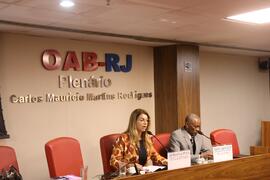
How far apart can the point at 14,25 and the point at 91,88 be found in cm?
155

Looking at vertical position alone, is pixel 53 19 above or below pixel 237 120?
above

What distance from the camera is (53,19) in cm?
382

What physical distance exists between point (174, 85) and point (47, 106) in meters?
1.90

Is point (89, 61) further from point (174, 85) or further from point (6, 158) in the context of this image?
point (6, 158)

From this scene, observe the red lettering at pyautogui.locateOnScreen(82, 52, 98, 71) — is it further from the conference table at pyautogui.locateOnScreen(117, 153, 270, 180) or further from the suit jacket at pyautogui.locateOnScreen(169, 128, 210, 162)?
the conference table at pyautogui.locateOnScreen(117, 153, 270, 180)

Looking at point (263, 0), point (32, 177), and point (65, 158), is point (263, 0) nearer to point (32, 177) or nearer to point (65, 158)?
point (65, 158)

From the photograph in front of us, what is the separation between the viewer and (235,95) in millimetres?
7566

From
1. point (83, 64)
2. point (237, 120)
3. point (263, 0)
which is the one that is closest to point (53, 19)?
point (83, 64)

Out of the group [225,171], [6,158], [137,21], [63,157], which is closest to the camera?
[225,171]

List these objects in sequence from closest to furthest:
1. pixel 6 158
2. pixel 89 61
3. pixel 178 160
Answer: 1. pixel 178 160
2. pixel 6 158
3. pixel 89 61

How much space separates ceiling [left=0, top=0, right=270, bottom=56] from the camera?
10.8 ft

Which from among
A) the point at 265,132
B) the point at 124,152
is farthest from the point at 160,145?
the point at 265,132

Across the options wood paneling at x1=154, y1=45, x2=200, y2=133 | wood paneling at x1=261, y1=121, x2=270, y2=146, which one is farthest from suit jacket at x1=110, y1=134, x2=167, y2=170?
wood paneling at x1=261, y1=121, x2=270, y2=146

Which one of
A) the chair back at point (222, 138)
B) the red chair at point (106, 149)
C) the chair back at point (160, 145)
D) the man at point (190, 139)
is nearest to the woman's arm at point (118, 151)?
the red chair at point (106, 149)
